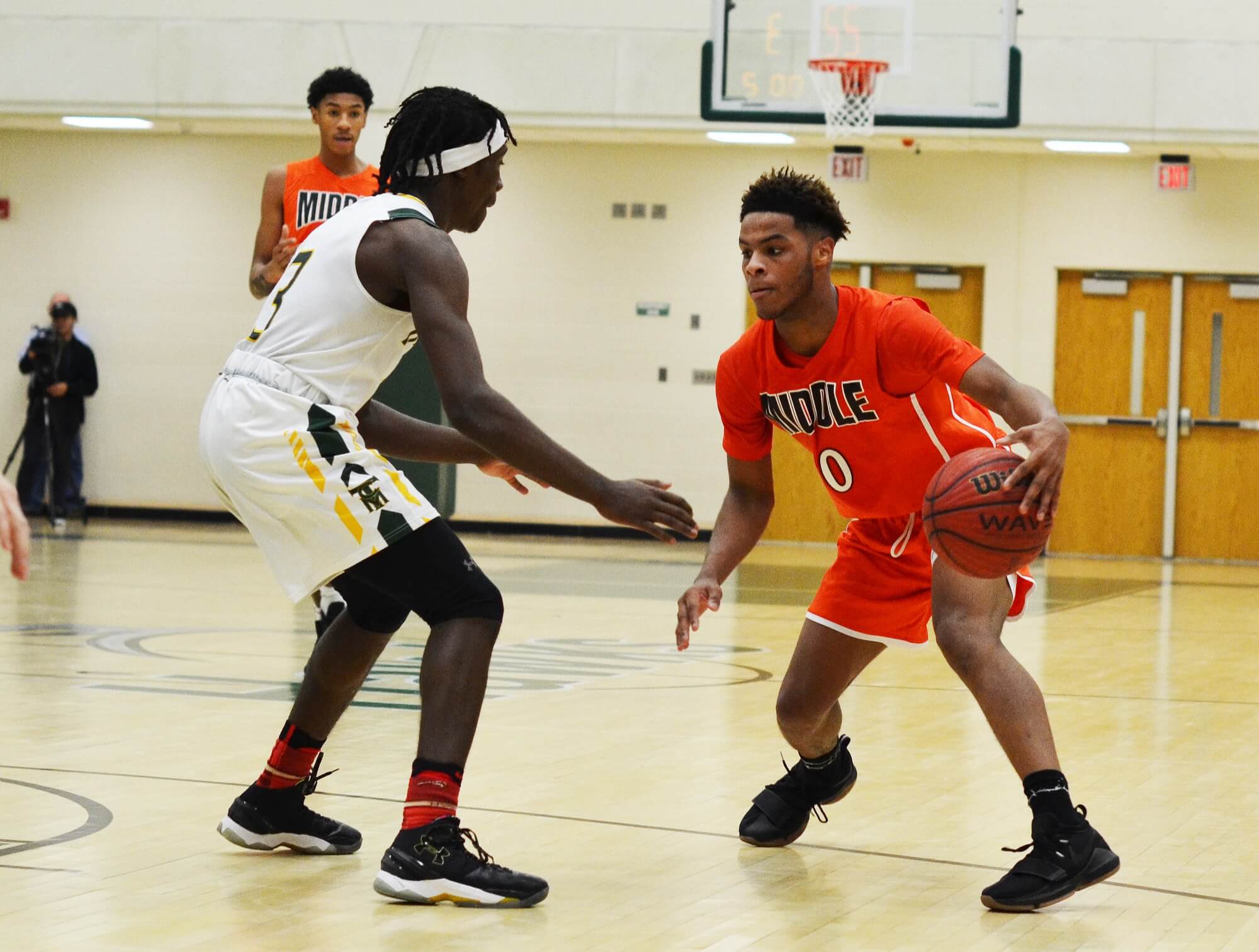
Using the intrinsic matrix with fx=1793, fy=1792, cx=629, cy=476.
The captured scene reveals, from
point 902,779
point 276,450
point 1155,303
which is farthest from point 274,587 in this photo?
point 1155,303

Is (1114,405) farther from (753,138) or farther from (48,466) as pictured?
(48,466)

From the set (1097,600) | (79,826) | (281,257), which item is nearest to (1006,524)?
(79,826)

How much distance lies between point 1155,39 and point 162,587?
8337mm

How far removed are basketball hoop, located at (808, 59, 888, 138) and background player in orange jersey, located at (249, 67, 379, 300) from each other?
5500mm

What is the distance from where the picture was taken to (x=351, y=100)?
20.5 ft

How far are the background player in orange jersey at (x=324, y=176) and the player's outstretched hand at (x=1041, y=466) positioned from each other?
3.43 metres

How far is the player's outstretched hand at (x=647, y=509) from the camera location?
3.28 m

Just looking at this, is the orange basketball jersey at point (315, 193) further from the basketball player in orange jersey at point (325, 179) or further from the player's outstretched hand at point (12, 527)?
the player's outstretched hand at point (12, 527)

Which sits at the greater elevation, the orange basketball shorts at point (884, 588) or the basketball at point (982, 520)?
the basketball at point (982, 520)

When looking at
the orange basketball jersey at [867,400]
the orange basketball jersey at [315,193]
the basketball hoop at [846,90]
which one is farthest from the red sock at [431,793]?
the basketball hoop at [846,90]

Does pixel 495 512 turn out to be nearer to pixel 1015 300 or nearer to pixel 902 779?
A: pixel 1015 300

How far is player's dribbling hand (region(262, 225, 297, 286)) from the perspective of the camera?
5.80 metres

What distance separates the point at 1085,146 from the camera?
46.2 feet

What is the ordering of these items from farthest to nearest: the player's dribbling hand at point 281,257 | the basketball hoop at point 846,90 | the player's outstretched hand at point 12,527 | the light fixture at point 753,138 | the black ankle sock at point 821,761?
1. the light fixture at point 753,138
2. the basketball hoop at point 846,90
3. the player's dribbling hand at point 281,257
4. the black ankle sock at point 821,761
5. the player's outstretched hand at point 12,527
